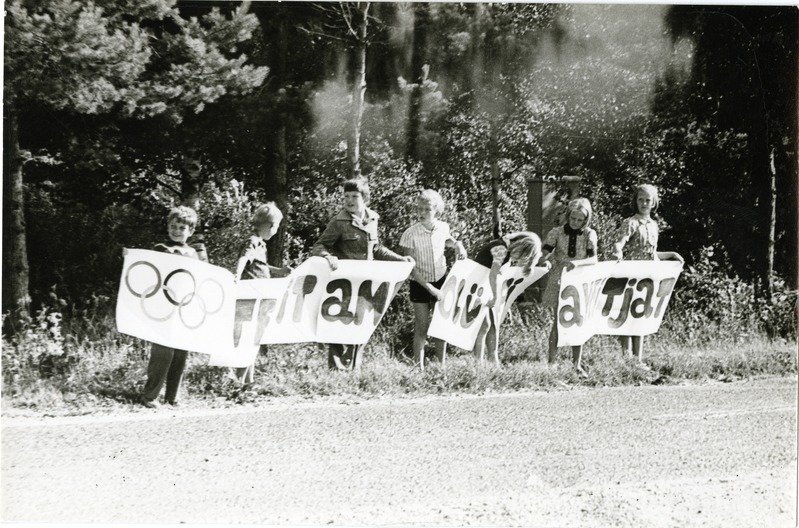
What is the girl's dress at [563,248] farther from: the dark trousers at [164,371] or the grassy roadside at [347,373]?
the dark trousers at [164,371]

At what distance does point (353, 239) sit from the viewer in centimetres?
629

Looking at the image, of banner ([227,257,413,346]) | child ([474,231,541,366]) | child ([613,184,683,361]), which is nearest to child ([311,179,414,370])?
banner ([227,257,413,346])

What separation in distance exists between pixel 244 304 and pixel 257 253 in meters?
0.38

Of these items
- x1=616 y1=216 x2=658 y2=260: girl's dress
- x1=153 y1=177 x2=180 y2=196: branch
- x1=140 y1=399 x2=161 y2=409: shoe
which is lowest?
x1=140 y1=399 x2=161 y2=409: shoe

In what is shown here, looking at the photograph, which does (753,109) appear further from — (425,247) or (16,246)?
(16,246)

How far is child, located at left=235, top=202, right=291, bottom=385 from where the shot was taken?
5.89 meters

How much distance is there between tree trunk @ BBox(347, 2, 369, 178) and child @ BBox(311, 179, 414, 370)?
0.87 ft

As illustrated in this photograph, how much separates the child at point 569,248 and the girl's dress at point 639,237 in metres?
0.28

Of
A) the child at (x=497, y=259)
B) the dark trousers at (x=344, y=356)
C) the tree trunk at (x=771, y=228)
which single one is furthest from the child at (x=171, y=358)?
the tree trunk at (x=771, y=228)

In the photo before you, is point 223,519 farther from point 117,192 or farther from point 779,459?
point 779,459

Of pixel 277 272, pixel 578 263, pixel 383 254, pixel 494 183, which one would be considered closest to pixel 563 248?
pixel 578 263

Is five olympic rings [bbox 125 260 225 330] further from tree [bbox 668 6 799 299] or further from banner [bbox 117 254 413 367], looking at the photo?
tree [bbox 668 6 799 299]

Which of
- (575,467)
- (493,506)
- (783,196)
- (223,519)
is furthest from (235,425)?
(783,196)

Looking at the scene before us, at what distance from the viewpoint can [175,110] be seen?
226 inches
